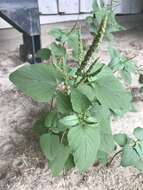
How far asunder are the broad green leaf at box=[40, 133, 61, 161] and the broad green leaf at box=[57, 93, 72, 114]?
0.35 feet

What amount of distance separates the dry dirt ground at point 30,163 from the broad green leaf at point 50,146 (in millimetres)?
158

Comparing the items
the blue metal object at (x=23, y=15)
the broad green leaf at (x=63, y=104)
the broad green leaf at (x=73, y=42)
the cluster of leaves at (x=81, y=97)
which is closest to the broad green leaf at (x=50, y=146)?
the cluster of leaves at (x=81, y=97)

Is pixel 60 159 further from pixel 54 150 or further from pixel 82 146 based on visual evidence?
pixel 82 146

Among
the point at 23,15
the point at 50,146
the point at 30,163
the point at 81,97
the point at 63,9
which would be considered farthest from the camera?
the point at 63,9

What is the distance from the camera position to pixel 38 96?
76 cm

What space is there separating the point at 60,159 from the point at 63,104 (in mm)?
172

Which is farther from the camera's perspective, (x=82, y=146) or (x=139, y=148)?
(x=139, y=148)

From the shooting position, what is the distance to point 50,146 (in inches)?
34.4

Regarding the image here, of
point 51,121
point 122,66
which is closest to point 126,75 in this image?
point 122,66

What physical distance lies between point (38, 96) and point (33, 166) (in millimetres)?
358

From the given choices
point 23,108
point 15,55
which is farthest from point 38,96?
point 15,55

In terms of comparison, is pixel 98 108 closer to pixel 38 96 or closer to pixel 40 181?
pixel 38 96

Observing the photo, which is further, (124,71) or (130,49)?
(130,49)

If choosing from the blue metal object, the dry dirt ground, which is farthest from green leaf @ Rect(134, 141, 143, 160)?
the blue metal object
